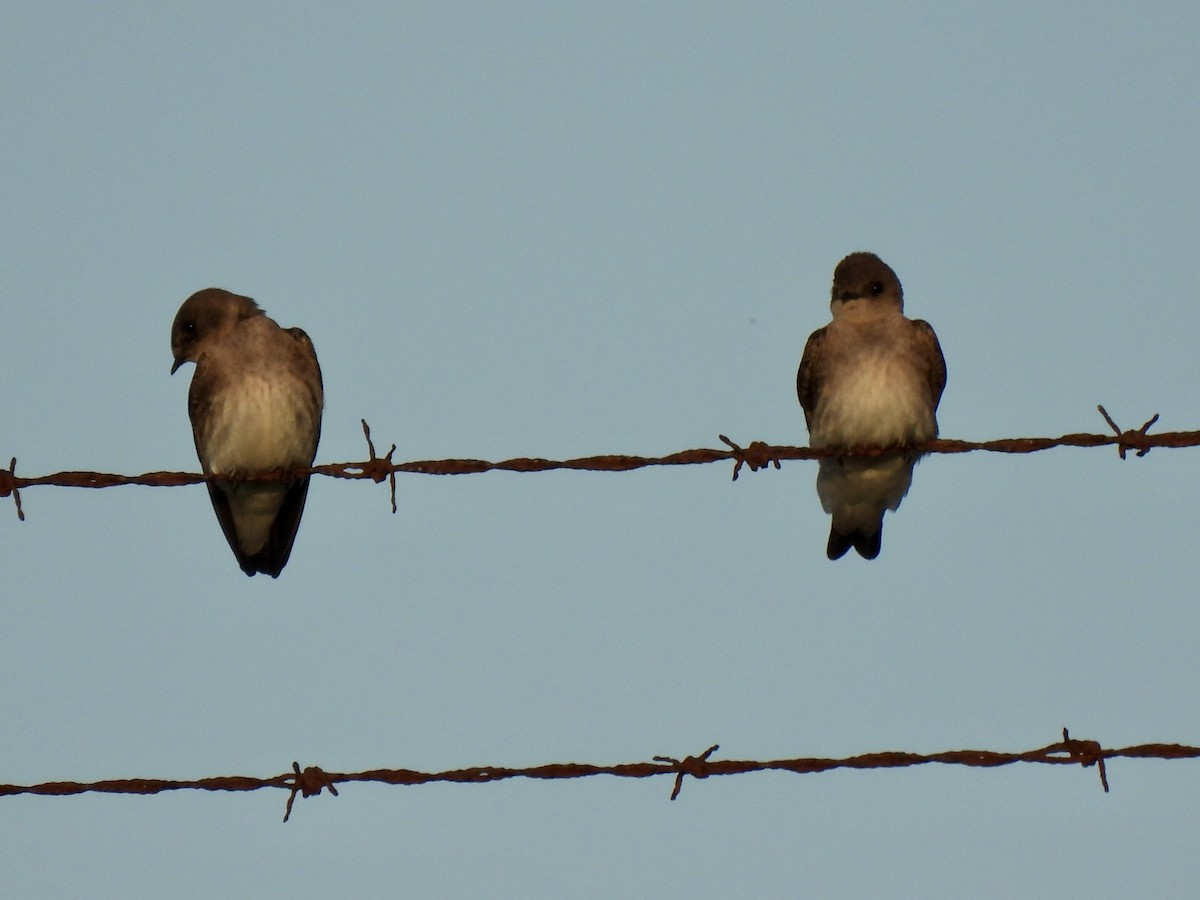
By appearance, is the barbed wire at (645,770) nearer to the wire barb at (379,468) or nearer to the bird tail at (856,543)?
the wire barb at (379,468)

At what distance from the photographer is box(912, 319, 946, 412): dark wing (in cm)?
873

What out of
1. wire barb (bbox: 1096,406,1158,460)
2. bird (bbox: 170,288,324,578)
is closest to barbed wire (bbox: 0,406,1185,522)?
wire barb (bbox: 1096,406,1158,460)

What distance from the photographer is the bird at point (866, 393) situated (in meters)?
8.34

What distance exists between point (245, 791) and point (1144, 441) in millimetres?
2849

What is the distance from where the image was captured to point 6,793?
5070mm

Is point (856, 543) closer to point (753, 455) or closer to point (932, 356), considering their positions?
point (932, 356)

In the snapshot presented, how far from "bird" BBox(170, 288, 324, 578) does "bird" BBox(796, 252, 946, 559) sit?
243 cm

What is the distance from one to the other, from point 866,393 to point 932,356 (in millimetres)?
573

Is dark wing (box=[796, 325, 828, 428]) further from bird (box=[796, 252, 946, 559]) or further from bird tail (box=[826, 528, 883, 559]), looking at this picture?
bird tail (box=[826, 528, 883, 559])

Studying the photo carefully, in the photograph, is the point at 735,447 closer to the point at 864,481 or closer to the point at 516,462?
the point at 516,462

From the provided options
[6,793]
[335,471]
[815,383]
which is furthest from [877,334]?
[6,793]

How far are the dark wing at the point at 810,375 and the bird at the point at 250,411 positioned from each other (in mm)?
2373

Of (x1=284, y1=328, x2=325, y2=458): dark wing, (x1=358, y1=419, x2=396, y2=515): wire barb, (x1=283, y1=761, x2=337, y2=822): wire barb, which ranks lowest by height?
(x1=283, y1=761, x2=337, y2=822): wire barb

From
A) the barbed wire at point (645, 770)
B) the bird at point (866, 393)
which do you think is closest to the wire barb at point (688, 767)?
the barbed wire at point (645, 770)
